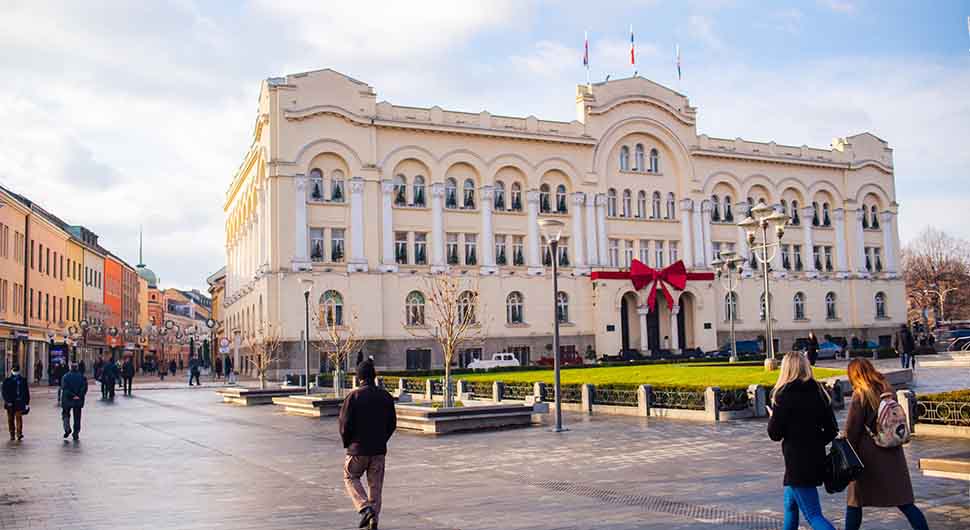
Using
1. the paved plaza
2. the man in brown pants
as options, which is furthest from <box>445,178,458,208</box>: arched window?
the man in brown pants

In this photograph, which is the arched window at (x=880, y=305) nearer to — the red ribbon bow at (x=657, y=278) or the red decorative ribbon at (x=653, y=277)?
the red decorative ribbon at (x=653, y=277)

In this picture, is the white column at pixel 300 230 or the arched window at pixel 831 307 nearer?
the white column at pixel 300 230

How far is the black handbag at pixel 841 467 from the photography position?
24.5ft

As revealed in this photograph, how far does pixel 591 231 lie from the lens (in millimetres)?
59688

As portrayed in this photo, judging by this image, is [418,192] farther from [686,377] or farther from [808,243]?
[808,243]

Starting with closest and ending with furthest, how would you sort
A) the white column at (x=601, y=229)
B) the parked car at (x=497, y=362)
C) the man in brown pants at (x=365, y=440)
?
the man in brown pants at (x=365, y=440) → the parked car at (x=497, y=362) → the white column at (x=601, y=229)

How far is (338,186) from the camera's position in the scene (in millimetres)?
53719

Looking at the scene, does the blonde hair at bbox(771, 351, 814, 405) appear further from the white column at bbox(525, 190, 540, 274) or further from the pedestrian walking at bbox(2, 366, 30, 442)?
the white column at bbox(525, 190, 540, 274)

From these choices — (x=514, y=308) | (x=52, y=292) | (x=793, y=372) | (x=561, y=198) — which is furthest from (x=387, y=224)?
(x=793, y=372)

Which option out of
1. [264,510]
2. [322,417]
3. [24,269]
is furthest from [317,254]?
[264,510]

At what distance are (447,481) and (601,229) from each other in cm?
4753

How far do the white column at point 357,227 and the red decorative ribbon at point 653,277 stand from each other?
15147 millimetres

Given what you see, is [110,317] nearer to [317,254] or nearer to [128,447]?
[317,254]

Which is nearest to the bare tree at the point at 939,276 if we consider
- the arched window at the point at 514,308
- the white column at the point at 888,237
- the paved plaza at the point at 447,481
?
the white column at the point at 888,237
